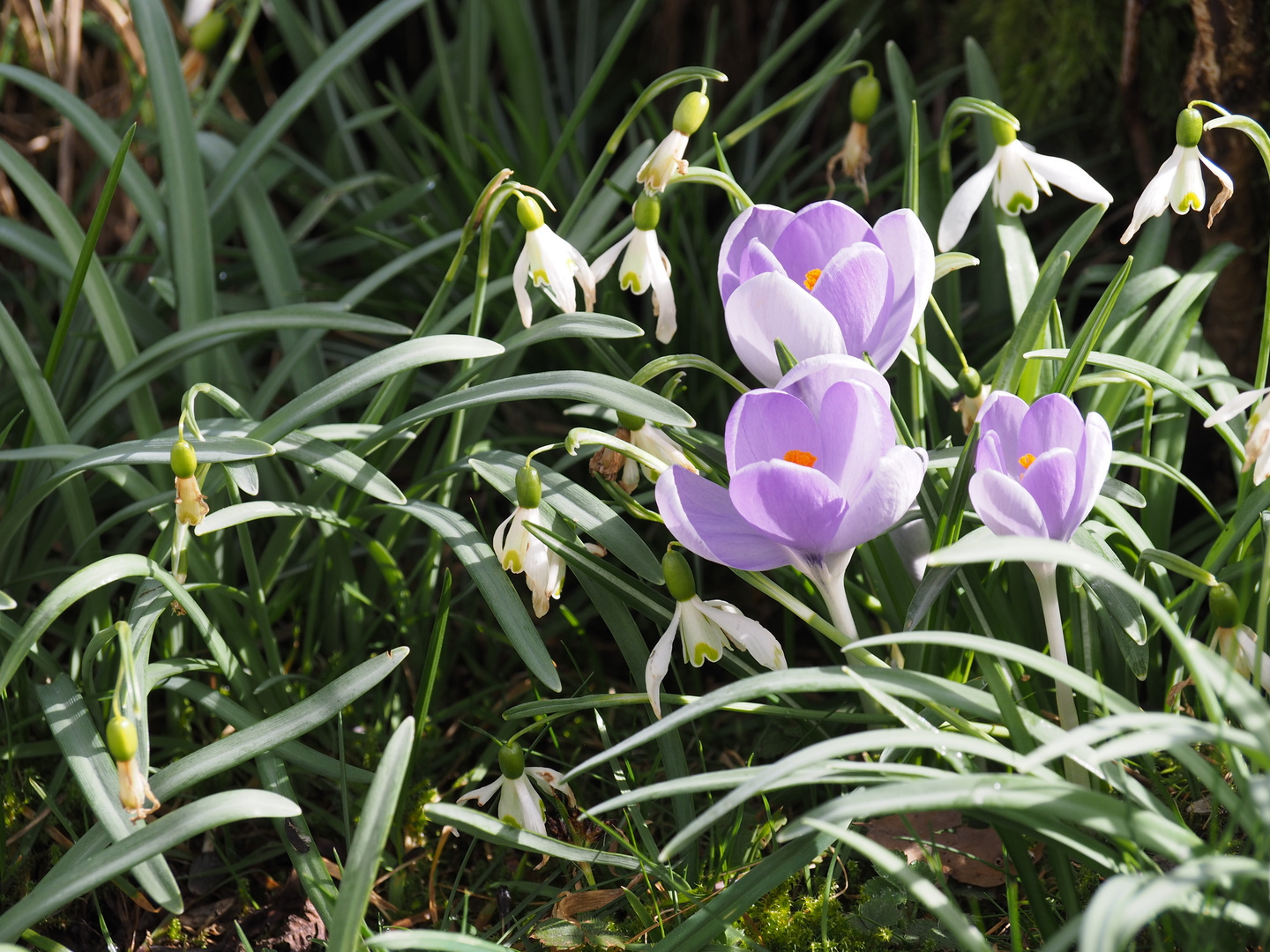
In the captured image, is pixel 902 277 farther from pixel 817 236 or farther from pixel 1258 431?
pixel 1258 431

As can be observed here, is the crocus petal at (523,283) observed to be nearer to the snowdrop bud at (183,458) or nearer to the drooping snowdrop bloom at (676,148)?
the drooping snowdrop bloom at (676,148)

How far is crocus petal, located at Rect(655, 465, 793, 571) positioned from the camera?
35.8 inches

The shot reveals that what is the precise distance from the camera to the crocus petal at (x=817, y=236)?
104 cm

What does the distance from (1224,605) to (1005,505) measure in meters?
0.23

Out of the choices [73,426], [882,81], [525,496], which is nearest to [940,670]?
[525,496]

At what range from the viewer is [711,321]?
1853 millimetres

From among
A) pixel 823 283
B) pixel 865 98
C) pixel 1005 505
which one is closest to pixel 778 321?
pixel 823 283

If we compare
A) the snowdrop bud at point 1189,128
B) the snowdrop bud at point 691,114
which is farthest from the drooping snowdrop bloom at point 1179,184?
the snowdrop bud at point 691,114

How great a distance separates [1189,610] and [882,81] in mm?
1773

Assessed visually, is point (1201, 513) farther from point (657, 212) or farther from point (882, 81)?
point (882, 81)

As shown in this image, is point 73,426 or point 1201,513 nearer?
point 73,426

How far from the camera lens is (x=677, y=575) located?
966 millimetres

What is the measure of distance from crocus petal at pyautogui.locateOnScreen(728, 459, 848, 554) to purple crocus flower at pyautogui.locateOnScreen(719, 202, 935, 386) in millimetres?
173

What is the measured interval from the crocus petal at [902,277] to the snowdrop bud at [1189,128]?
297mm
